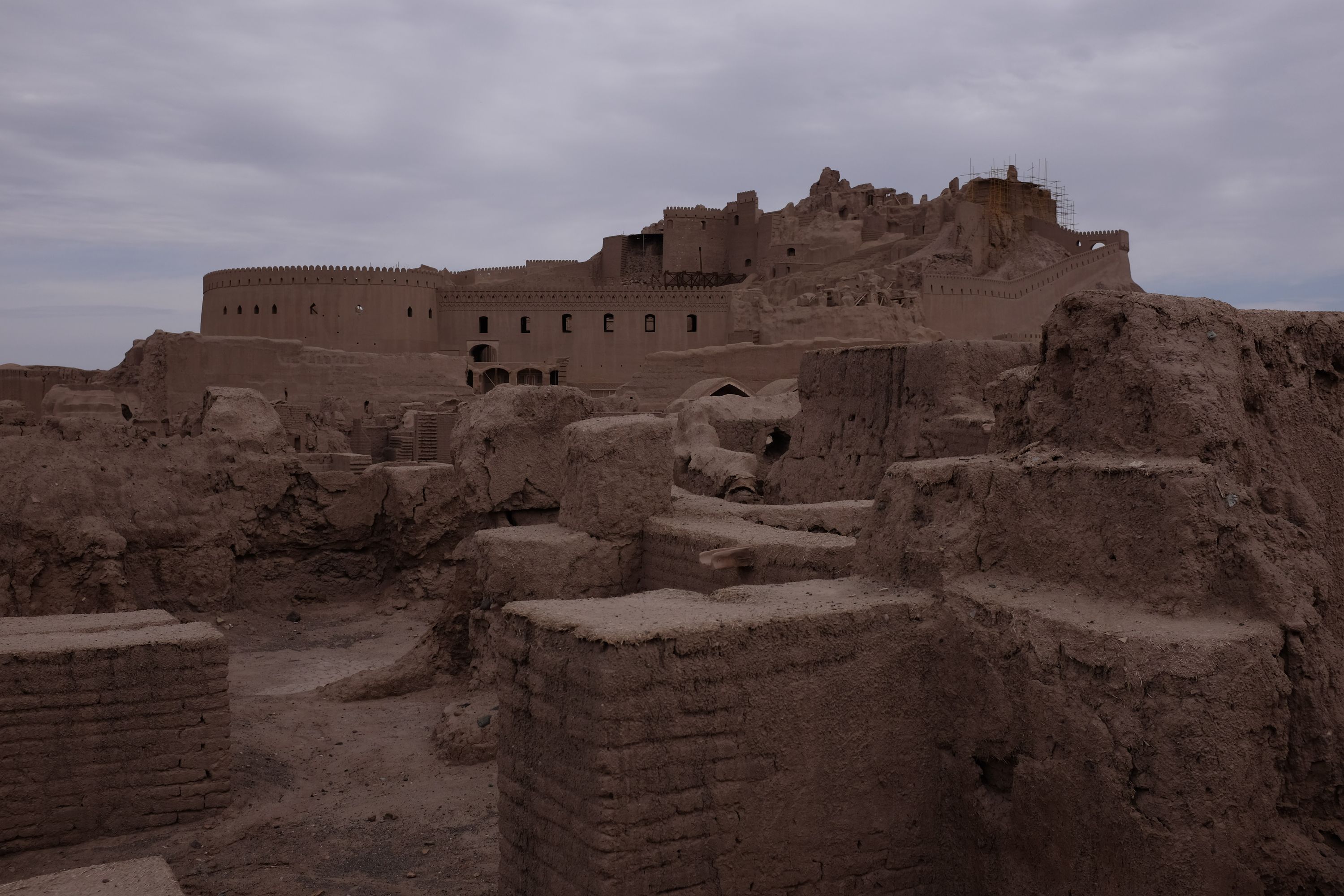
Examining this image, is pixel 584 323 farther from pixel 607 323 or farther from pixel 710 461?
pixel 710 461

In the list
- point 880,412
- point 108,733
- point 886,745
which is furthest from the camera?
point 880,412

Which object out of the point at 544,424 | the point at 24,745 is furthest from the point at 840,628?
the point at 544,424

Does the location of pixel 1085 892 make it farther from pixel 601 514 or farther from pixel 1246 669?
pixel 601 514

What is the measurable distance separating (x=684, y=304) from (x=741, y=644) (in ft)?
103

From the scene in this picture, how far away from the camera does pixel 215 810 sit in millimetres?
5594

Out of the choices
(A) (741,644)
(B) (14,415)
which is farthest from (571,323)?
(A) (741,644)

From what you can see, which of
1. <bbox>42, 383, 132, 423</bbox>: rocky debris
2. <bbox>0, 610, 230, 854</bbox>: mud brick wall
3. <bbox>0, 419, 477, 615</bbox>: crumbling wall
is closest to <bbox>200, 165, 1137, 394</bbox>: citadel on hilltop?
→ <bbox>42, 383, 132, 423</bbox>: rocky debris

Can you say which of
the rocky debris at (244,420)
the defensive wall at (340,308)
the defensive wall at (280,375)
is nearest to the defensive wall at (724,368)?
the defensive wall at (280,375)

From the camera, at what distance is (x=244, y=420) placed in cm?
1134

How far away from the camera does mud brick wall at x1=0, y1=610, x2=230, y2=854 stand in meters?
5.25

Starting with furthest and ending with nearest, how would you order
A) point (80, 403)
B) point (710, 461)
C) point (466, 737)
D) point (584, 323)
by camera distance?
point (584, 323), point (80, 403), point (710, 461), point (466, 737)

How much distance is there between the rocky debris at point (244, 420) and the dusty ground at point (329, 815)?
352cm

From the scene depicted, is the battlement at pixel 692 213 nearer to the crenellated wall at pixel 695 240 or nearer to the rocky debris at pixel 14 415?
the crenellated wall at pixel 695 240

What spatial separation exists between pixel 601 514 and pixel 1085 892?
3.86m
